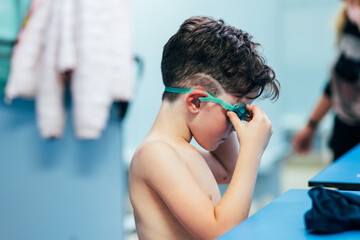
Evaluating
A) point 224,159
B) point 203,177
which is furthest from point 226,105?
point 224,159

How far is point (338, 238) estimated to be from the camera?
1.97ft

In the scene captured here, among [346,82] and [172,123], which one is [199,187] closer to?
[172,123]

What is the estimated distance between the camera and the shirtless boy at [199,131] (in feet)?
2.47

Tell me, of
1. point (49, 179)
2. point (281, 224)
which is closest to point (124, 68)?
point (49, 179)

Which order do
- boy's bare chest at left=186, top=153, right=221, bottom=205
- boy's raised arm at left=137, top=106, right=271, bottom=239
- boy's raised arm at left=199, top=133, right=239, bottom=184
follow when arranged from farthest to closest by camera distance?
boy's raised arm at left=199, top=133, right=239, bottom=184 < boy's bare chest at left=186, top=153, right=221, bottom=205 < boy's raised arm at left=137, top=106, right=271, bottom=239

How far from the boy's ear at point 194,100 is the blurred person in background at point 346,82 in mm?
1195

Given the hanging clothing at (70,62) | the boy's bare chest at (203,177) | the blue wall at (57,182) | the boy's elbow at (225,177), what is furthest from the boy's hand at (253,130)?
the blue wall at (57,182)

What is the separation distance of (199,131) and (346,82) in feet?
3.94

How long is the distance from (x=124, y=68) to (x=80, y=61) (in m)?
0.18

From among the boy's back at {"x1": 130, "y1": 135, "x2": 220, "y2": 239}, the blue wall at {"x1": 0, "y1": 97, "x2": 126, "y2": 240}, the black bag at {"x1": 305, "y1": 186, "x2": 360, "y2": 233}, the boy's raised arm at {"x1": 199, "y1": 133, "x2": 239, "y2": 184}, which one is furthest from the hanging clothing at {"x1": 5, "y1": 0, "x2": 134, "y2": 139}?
the black bag at {"x1": 305, "y1": 186, "x2": 360, "y2": 233}

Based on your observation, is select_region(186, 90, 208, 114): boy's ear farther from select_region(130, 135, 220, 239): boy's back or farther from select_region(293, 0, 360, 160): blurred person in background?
select_region(293, 0, 360, 160): blurred person in background

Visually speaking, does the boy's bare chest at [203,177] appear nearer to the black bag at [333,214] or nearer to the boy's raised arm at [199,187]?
the boy's raised arm at [199,187]

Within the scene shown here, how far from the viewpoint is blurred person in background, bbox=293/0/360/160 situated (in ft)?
5.93

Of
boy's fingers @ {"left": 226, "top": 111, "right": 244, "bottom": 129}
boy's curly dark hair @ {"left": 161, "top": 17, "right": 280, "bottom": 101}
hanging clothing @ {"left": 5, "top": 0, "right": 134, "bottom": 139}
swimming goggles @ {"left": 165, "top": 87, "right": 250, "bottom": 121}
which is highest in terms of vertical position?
boy's curly dark hair @ {"left": 161, "top": 17, "right": 280, "bottom": 101}
